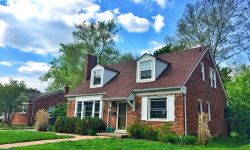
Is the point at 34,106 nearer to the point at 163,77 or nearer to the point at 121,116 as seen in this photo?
the point at 121,116

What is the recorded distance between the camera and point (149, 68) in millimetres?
17969

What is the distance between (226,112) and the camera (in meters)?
20.5

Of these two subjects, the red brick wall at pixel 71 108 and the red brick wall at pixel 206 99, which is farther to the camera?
the red brick wall at pixel 71 108

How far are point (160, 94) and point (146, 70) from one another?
287cm

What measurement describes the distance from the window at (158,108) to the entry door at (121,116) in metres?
2.40

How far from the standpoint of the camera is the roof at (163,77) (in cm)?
1612

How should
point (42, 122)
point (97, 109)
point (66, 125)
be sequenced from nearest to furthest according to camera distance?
point (66, 125)
point (97, 109)
point (42, 122)

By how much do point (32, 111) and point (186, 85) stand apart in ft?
76.8

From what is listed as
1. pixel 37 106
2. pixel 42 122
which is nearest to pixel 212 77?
pixel 42 122

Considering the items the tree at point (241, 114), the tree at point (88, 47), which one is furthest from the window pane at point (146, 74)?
the tree at point (88, 47)

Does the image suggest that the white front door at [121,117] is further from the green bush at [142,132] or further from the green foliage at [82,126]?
the green bush at [142,132]

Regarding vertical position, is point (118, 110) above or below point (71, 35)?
below

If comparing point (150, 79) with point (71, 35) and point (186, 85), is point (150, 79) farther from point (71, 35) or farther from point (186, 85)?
point (71, 35)

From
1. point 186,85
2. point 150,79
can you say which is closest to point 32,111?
point 150,79
